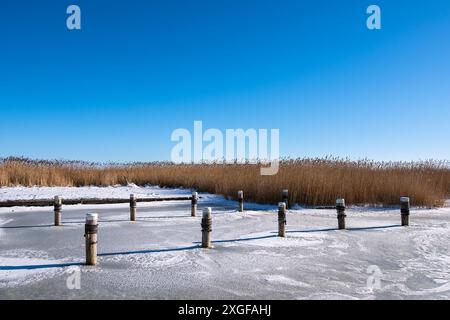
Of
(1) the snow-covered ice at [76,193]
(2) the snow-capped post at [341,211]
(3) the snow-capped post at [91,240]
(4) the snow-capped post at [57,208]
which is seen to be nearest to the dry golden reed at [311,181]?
(1) the snow-covered ice at [76,193]

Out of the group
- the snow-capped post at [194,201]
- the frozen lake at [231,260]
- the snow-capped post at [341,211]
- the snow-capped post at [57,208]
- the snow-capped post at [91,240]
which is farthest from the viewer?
the snow-capped post at [194,201]

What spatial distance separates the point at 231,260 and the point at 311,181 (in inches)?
354

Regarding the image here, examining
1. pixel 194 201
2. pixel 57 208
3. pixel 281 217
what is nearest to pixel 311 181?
pixel 194 201

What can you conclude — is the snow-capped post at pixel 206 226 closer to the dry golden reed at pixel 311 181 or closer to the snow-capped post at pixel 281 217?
the snow-capped post at pixel 281 217

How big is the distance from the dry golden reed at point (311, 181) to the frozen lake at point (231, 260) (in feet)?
11.2

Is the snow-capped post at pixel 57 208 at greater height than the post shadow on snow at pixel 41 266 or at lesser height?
greater

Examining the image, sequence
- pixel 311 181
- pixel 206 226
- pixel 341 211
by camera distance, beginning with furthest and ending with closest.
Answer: pixel 311 181 → pixel 341 211 → pixel 206 226

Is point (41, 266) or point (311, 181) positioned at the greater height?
point (311, 181)

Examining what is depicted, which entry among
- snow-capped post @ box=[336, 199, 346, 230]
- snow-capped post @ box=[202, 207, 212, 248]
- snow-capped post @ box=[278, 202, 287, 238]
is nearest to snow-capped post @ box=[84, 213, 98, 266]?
snow-capped post @ box=[202, 207, 212, 248]

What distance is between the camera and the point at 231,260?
656 centimetres

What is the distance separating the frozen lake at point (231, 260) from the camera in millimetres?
5027

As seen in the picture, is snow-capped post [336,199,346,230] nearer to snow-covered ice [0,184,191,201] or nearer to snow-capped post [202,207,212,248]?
snow-capped post [202,207,212,248]

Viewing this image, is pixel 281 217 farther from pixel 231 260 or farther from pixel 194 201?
pixel 194 201
